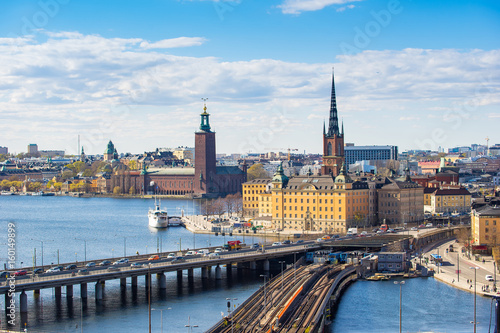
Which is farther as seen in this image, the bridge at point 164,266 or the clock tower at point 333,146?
the clock tower at point 333,146

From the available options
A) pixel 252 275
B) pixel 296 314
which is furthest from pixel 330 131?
pixel 296 314

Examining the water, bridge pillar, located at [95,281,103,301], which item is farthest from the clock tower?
bridge pillar, located at [95,281,103,301]

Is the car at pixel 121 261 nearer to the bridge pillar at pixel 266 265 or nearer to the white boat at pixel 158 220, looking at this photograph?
the bridge pillar at pixel 266 265

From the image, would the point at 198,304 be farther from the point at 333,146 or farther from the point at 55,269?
the point at 333,146

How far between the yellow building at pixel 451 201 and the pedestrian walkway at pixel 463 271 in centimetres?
2729

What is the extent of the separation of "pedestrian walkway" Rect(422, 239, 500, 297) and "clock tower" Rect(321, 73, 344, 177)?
26.6 metres

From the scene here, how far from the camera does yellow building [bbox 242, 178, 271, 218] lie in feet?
264

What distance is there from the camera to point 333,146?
272 feet

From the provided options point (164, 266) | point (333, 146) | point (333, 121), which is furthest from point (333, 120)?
point (164, 266)

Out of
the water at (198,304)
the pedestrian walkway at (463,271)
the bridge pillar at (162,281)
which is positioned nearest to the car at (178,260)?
the water at (198,304)

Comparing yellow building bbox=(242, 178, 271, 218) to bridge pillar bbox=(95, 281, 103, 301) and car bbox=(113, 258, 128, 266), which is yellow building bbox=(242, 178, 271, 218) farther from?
bridge pillar bbox=(95, 281, 103, 301)

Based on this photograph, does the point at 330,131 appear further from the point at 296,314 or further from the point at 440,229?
the point at 296,314

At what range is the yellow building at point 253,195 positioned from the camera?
80438mm

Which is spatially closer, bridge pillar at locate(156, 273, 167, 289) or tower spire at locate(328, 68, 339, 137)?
bridge pillar at locate(156, 273, 167, 289)
